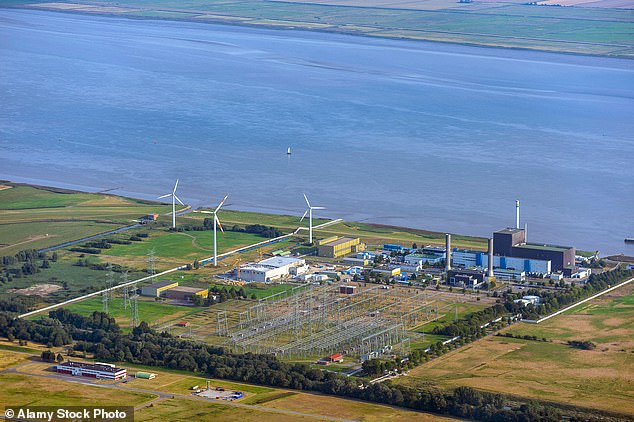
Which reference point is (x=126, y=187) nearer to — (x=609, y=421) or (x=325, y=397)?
(x=325, y=397)

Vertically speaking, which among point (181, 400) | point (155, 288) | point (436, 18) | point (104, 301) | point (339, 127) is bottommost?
point (181, 400)

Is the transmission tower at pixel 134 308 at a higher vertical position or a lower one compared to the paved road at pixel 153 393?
higher

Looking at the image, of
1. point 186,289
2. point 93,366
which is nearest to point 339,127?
point 186,289

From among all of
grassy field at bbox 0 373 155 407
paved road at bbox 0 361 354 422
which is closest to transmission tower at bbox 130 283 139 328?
paved road at bbox 0 361 354 422

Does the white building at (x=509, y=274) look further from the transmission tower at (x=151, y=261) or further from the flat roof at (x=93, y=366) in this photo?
the flat roof at (x=93, y=366)

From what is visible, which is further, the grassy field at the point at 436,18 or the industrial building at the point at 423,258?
the grassy field at the point at 436,18

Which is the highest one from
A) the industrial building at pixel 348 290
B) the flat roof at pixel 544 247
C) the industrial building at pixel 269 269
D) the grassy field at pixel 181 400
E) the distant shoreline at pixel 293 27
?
the distant shoreline at pixel 293 27

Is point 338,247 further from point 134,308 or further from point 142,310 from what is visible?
point 134,308

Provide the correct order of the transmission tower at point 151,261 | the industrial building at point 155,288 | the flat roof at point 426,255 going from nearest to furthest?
the industrial building at point 155,288 → the transmission tower at point 151,261 → the flat roof at point 426,255

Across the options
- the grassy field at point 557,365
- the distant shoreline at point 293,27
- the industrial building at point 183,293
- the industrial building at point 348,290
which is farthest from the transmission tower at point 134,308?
the distant shoreline at point 293,27
